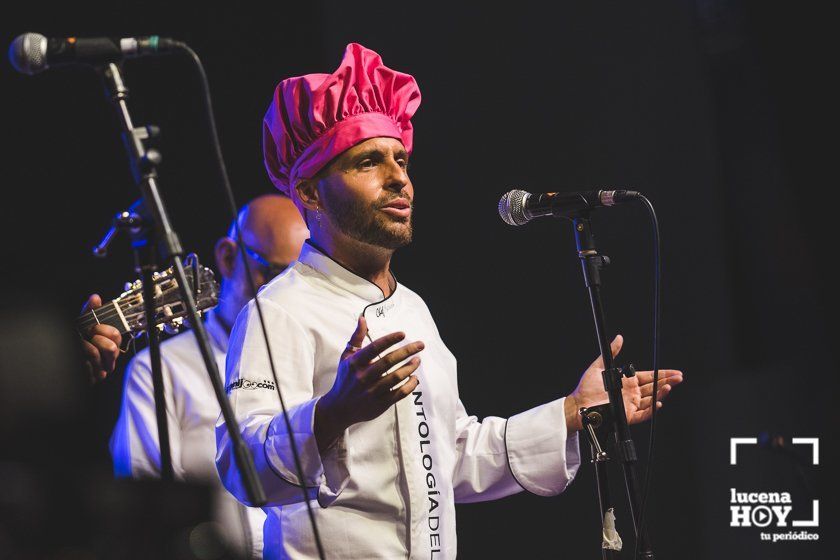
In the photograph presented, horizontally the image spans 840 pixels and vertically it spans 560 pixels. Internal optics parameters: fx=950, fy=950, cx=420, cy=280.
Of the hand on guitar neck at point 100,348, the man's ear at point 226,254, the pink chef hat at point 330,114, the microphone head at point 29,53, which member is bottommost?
the hand on guitar neck at point 100,348

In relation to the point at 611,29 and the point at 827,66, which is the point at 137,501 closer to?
the point at 611,29

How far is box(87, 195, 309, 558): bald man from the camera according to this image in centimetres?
327

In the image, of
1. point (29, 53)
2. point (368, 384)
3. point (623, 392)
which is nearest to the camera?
point (29, 53)

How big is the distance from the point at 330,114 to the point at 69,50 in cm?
80

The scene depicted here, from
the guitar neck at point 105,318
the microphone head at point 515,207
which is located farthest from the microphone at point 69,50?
the guitar neck at point 105,318

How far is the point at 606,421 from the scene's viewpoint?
8.31 feet

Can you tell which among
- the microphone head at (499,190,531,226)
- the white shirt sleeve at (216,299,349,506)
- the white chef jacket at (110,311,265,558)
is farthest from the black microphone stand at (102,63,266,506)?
the white chef jacket at (110,311,265,558)

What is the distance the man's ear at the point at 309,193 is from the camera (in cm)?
259

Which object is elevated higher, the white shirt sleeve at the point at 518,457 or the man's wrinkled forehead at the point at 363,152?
the man's wrinkled forehead at the point at 363,152

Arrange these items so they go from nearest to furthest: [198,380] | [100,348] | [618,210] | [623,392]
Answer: [623,392], [100,348], [198,380], [618,210]

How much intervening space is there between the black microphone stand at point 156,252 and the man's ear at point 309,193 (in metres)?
0.72

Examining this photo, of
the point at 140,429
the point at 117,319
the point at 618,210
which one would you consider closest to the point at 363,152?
the point at 117,319

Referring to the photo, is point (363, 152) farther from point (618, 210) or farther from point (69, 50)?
point (618, 210)

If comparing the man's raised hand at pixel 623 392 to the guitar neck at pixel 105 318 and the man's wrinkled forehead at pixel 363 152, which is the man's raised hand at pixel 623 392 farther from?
the guitar neck at pixel 105 318
